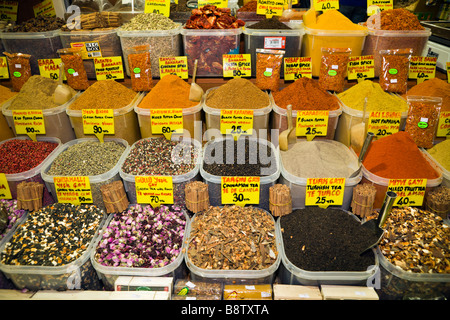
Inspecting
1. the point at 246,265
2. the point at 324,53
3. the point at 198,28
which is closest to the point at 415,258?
the point at 246,265

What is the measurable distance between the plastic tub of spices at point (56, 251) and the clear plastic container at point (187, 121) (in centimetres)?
52

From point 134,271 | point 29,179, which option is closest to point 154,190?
point 134,271

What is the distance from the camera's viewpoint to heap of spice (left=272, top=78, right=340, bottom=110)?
169 centimetres

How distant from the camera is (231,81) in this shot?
179 centimetres

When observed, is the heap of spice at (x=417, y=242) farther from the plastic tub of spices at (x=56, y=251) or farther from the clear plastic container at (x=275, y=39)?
the plastic tub of spices at (x=56, y=251)

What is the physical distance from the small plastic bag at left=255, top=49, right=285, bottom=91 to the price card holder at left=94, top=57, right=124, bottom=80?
2.83 ft

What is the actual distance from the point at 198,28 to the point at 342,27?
0.86 metres

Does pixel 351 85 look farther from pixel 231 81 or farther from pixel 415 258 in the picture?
pixel 415 258

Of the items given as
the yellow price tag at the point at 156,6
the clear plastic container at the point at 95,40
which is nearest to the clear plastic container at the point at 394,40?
the yellow price tag at the point at 156,6

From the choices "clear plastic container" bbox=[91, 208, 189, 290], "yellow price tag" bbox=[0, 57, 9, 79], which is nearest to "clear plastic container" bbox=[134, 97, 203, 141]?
"clear plastic container" bbox=[91, 208, 189, 290]

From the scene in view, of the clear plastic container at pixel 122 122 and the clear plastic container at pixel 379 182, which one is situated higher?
the clear plastic container at pixel 122 122

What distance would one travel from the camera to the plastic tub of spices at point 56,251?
1284 mm

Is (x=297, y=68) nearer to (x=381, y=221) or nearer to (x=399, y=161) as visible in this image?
(x=399, y=161)

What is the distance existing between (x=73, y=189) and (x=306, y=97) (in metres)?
1.31
